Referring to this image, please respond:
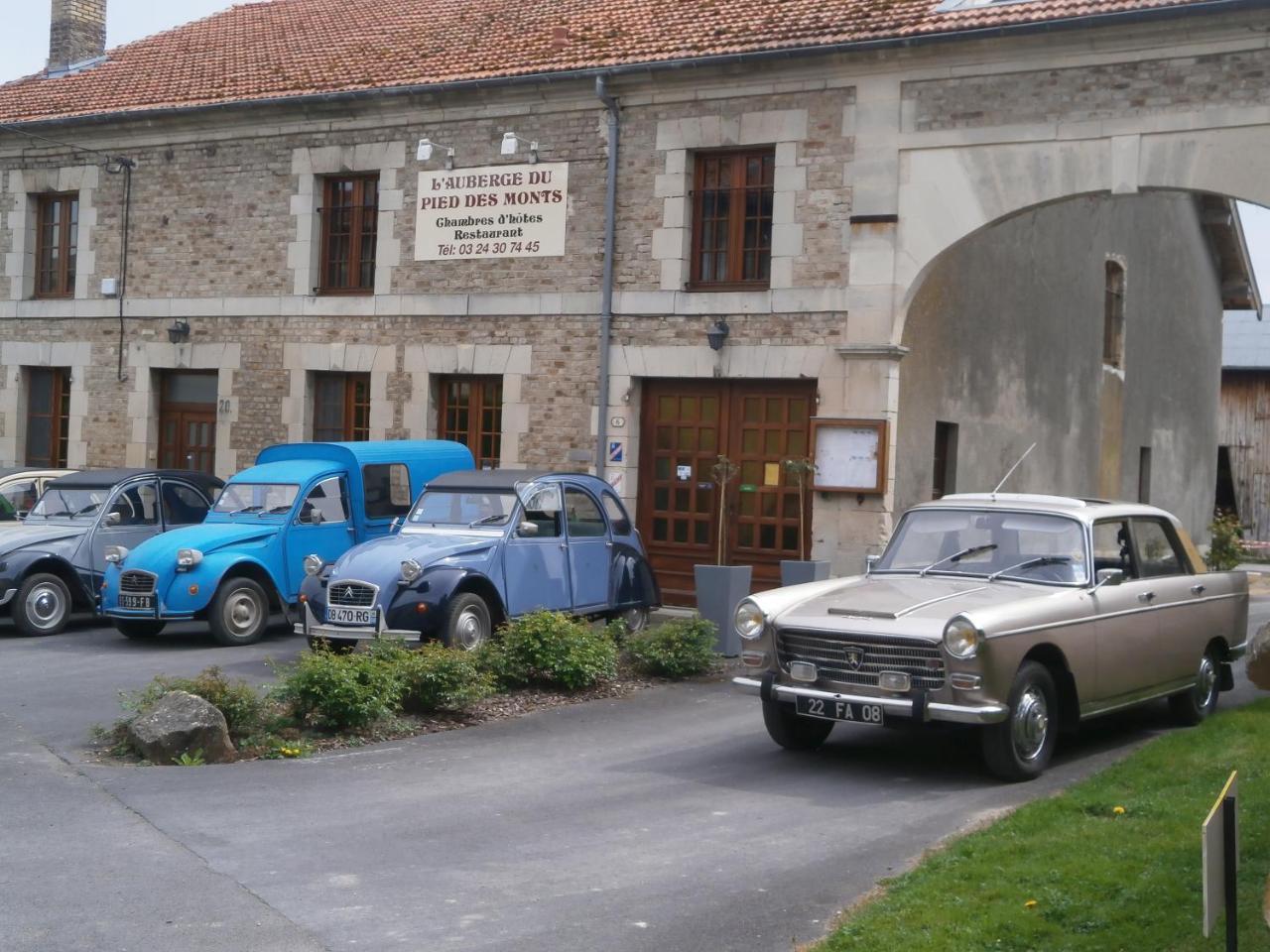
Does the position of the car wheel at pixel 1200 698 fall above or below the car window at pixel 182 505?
below

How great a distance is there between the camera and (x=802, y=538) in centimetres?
1641

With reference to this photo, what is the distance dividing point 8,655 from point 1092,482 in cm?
1661

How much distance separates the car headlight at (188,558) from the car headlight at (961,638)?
323 inches

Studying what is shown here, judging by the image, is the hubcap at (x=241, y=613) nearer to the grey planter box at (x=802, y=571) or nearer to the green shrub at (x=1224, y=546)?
the grey planter box at (x=802, y=571)

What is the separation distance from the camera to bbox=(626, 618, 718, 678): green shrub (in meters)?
12.4

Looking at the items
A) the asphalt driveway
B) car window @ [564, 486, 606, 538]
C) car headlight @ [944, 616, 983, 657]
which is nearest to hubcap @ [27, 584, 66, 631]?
the asphalt driveway

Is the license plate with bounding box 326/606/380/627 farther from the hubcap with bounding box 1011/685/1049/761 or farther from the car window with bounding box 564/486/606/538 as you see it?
the hubcap with bounding box 1011/685/1049/761

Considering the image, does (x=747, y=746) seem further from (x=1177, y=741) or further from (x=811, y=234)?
(x=811, y=234)

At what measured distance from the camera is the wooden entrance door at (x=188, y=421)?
2098 centimetres

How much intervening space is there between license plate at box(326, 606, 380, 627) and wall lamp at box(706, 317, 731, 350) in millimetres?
6205

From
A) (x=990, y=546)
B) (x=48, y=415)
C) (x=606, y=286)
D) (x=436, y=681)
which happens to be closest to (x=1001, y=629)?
(x=990, y=546)

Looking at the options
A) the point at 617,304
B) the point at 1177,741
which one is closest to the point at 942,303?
the point at 617,304

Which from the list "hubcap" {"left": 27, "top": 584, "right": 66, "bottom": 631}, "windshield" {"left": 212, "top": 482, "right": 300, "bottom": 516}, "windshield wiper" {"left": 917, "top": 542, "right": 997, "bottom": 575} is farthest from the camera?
"windshield" {"left": 212, "top": 482, "right": 300, "bottom": 516}

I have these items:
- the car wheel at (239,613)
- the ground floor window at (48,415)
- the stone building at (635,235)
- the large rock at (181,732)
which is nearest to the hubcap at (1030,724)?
the large rock at (181,732)
